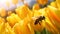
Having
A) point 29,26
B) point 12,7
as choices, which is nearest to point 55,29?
point 29,26

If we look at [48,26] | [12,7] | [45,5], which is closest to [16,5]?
[12,7]

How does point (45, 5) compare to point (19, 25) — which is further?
point (45, 5)

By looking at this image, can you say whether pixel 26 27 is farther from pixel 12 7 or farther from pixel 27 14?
pixel 12 7

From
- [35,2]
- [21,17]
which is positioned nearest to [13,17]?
[21,17]

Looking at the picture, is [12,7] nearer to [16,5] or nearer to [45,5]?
[16,5]

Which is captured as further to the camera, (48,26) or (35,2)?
(35,2)

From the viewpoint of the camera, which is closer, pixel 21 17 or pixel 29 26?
pixel 29 26

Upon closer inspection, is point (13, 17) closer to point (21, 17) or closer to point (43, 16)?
point (21, 17)
